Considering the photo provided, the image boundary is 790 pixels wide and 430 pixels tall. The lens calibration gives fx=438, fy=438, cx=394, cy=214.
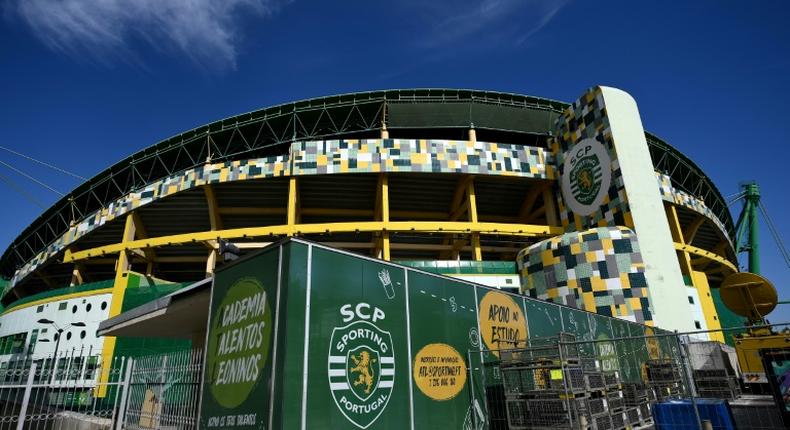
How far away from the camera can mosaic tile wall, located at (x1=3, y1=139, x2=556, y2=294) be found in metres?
28.0

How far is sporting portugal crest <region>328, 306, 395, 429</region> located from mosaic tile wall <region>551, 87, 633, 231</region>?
1834 centimetres

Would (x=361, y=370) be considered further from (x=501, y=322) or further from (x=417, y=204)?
(x=417, y=204)

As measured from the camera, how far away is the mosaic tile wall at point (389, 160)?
28031 mm

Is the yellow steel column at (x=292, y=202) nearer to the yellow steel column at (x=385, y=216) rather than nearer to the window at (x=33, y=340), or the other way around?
the yellow steel column at (x=385, y=216)

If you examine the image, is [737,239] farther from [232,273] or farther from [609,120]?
[232,273]

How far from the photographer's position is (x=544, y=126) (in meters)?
33.7

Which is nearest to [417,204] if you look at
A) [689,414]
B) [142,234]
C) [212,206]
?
[212,206]

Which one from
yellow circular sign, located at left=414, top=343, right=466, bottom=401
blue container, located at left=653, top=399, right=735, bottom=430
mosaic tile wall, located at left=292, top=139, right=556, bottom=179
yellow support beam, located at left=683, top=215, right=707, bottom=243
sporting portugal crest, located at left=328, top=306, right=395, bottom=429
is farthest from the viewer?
yellow support beam, located at left=683, top=215, right=707, bottom=243

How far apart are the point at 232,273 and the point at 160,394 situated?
3834 millimetres

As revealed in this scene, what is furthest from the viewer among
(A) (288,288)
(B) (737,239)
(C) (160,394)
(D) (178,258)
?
(B) (737,239)

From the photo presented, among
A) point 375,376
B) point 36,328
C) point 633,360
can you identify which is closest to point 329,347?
point 375,376

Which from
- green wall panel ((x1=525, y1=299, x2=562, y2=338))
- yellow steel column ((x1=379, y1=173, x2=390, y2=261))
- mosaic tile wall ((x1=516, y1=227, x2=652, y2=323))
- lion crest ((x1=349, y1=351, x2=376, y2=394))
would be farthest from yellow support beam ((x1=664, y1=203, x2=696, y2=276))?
lion crest ((x1=349, y1=351, x2=376, y2=394))

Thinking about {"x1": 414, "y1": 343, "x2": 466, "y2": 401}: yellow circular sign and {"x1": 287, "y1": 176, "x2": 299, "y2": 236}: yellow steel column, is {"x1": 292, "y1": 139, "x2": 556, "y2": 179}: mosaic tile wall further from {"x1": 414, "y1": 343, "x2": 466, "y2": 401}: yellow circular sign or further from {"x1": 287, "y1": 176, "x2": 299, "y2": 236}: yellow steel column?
{"x1": 414, "y1": 343, "x2": 466, "y2": 401}: yellow circular sign

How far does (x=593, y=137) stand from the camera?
81.5 feet
